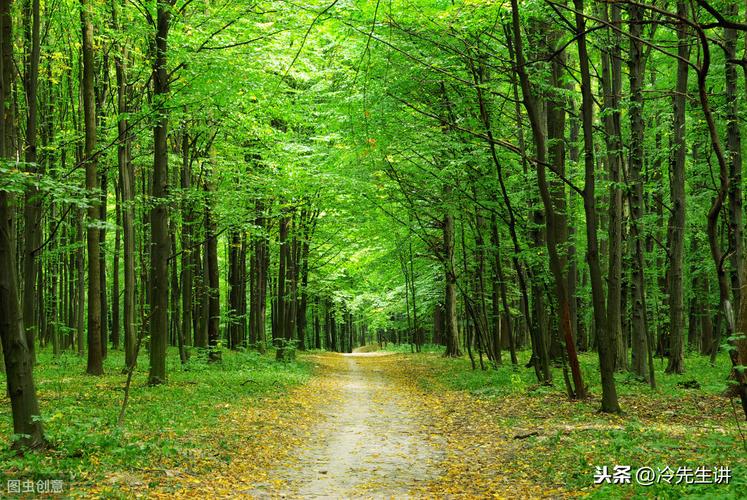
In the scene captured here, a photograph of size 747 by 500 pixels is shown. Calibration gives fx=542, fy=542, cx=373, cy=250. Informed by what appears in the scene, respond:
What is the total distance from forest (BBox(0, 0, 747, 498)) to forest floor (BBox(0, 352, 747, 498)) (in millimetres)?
54

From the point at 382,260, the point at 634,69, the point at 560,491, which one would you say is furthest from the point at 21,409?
the point at 382,260

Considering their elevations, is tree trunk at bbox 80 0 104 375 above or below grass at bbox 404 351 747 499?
above

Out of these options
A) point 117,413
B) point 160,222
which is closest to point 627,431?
point 117,413

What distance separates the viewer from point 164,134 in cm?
1329

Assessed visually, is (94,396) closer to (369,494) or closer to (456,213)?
(369,494)

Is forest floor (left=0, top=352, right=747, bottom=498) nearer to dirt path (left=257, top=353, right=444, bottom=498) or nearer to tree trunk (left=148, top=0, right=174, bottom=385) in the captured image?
dirt path (left=257, top=353, right=444, bottom=498)

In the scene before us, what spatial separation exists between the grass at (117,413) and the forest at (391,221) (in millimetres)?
61

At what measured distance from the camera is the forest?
6387mm

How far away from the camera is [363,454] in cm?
830

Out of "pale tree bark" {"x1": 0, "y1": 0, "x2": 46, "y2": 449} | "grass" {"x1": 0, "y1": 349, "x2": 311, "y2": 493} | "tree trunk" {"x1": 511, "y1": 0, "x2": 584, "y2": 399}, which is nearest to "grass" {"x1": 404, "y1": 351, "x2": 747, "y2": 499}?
"tree trunk" {"x1": 511, "y1": 0, "x2": 584, "y2": 399}

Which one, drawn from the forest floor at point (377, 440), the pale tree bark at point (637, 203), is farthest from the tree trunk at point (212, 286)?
the pale tree bark at point (637, 203)

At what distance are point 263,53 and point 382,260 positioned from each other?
1807 centimetres

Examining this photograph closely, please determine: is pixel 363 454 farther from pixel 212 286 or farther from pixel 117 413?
pixel 212 286

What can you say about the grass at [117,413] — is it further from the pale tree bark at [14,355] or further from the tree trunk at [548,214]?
the tree trunk at [548,214]
